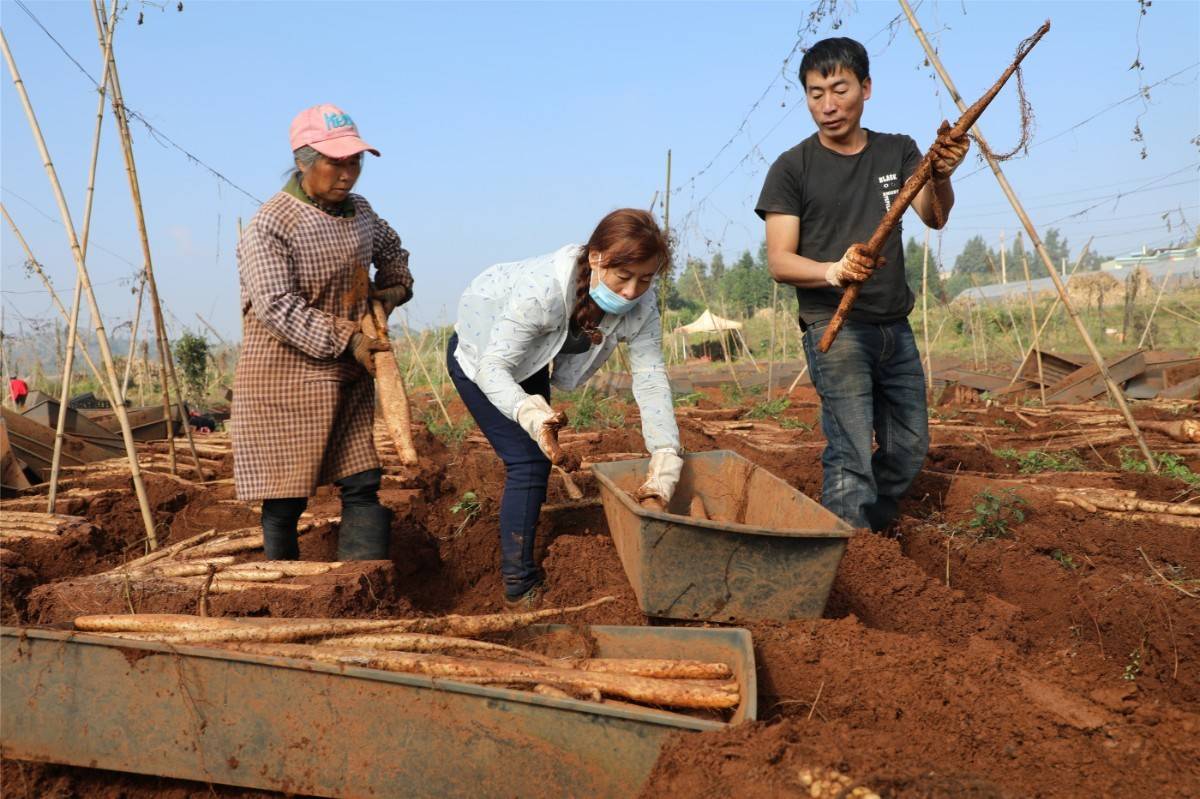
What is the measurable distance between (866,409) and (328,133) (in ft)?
7.58

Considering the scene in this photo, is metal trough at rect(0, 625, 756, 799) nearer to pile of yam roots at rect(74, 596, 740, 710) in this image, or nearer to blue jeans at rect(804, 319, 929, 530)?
pile of yam roots at rect(74, 596, 740, 710)

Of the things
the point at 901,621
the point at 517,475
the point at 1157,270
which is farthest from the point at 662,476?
the point at 1157,270

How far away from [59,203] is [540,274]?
2.23 meters

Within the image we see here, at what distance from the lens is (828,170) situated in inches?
140

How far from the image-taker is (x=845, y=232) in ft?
11.6

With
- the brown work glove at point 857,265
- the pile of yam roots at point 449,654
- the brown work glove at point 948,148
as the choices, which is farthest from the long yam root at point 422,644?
the brown work glove at point 948,148

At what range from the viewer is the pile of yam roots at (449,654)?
2240 mm

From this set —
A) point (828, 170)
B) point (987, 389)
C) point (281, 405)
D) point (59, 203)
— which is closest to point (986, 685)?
point (828, 170)

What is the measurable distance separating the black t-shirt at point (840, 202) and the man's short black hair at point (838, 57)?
1.03 ft

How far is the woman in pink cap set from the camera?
3203 mm

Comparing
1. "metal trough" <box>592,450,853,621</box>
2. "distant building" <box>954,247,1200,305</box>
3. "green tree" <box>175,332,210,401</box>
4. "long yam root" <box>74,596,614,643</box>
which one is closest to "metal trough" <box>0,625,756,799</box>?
"long yam root" <box>74,596,614,643</box>

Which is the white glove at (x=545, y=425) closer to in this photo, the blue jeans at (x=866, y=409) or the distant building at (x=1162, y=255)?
the blue jeans at (x=866, y=409)

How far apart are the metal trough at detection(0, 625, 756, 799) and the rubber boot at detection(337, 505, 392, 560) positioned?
1276mm

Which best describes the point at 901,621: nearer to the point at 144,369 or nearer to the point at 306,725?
the point at 306,725
